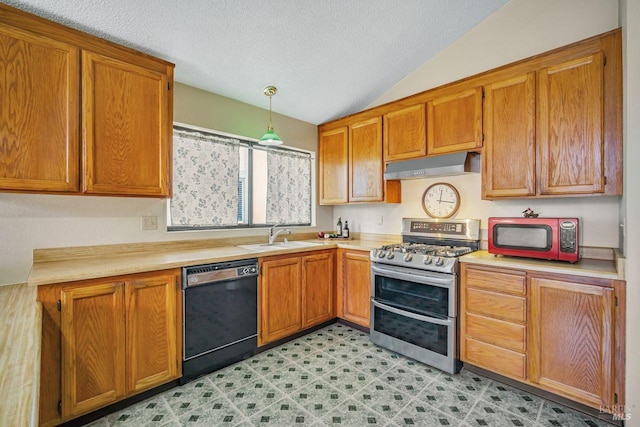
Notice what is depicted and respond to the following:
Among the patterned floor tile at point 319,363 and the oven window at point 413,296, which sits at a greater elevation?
the oven window at point 413,296

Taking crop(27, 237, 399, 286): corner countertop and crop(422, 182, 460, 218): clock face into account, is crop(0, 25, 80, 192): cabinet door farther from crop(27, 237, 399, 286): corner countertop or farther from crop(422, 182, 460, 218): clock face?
crop(422, 182, 460, 218): clock face

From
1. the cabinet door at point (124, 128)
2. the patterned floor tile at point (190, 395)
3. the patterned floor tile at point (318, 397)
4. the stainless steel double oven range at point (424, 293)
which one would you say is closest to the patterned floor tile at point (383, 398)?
the patterned floor tile at point (318, 397)

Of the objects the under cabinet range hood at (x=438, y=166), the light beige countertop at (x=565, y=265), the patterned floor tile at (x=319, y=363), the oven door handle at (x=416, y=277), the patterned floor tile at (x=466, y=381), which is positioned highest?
the under cabinet range hood at (x=438, y=166)

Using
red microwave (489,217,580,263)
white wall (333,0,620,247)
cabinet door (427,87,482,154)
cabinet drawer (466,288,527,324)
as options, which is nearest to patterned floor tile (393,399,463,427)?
cabinet drawer (466,288,527,324)

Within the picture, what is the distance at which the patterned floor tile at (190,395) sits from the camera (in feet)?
6.47

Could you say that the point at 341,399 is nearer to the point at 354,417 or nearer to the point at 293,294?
the point at 354,417

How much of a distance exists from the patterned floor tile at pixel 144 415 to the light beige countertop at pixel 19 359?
888 mm

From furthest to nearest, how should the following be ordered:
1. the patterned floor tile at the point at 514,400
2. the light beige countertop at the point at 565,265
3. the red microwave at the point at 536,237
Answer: the red microwave at the point at 536,237 < the patterned floor tile at the point at 514,400 < the light beige countertop at the point at 565,265

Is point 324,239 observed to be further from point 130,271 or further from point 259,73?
point 130,271

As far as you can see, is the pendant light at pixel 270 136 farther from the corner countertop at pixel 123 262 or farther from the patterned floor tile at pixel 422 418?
the patterned floor tile at pixel 422 418

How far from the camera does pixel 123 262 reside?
6.75ft

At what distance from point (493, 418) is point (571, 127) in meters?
2.01

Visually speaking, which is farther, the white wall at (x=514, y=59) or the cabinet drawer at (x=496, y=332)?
the white wall at (x=514, y=59)

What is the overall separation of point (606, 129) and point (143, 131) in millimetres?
3180
